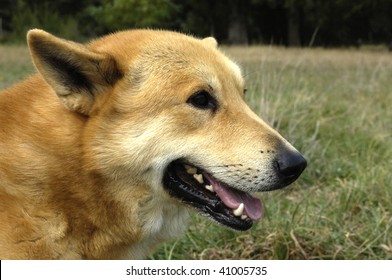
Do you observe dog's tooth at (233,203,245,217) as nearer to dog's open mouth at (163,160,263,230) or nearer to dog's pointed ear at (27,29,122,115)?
dog's open mouth at (163,160,263,230)

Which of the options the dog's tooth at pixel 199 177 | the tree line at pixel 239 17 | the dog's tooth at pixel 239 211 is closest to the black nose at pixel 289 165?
the dog's tooth at pixel 239 211

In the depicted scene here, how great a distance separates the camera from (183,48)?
3.14m

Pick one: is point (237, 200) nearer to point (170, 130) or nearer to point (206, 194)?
point (206, 194)

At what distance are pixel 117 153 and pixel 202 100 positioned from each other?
0.51m

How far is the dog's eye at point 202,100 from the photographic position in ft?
9.77

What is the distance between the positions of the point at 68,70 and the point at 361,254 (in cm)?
224

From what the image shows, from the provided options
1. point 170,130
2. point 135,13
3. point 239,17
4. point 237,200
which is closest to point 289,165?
point 237,200

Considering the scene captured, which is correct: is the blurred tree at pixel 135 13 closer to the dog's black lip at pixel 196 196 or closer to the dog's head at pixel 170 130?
the dog's head at pixel 170 130

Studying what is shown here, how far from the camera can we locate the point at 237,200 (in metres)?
3.08

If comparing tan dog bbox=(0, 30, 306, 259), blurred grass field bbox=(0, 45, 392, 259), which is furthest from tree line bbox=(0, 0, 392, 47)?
tan dog bbox=(0, 30, 306, 259)

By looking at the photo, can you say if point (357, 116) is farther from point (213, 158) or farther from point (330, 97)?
point (213, 158)

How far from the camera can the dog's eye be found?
298 cm

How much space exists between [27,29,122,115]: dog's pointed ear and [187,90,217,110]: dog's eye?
394 millimetres

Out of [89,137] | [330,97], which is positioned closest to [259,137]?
[89,137]
